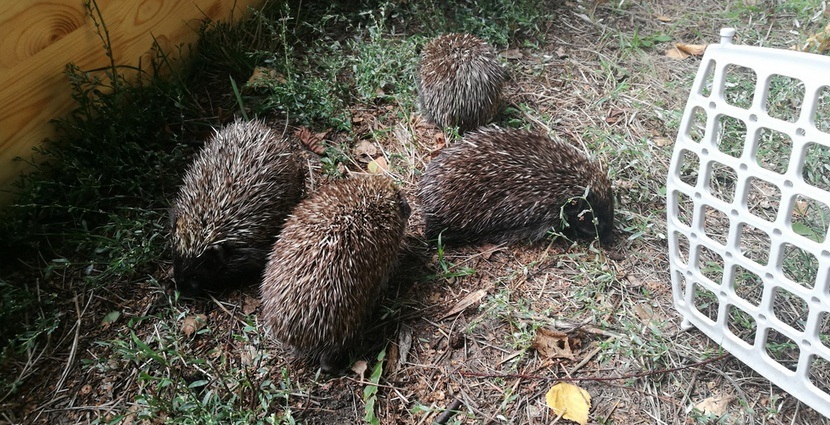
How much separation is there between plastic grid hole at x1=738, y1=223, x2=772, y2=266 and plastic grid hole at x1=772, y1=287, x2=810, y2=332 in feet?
0.87

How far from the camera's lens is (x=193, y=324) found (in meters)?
4.02

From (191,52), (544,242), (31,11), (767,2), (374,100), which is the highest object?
(31,11)

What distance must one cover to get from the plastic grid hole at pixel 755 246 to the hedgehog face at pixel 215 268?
10.8 feet

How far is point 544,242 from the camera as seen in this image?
4.45 metres

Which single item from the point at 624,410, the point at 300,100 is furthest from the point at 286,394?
the point at 300,100

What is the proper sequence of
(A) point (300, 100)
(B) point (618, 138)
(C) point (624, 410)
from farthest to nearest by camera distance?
(A) point (300, 100)
(B) point (618, 138)
(C) point (624, 410)

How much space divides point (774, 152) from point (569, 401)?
8.78 feet

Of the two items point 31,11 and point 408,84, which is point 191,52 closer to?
point 31,11

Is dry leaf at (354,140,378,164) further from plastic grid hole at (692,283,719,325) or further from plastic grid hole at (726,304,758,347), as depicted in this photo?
plastic grid hole at (726,304,758,347)

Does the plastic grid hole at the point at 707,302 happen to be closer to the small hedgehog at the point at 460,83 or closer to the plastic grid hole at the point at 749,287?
the plastic grid hole at the point at 749,287

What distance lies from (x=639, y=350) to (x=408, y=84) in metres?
3.26

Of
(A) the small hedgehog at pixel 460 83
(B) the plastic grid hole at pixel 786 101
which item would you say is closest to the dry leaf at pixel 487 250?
(A) the small hedgehog at pixel 460 83

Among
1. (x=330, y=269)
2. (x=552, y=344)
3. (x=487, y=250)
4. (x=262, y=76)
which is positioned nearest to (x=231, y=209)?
(x=330, y=269)

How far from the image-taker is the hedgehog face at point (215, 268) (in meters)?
4.06
